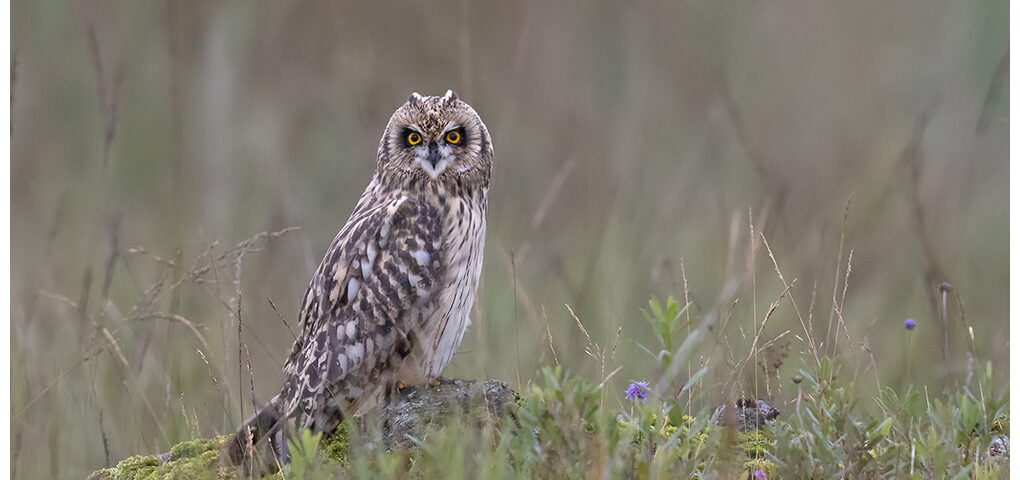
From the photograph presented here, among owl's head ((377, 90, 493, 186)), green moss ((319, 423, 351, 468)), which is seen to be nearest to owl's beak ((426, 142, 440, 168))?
owl's head ((377, 90, 493, 186))

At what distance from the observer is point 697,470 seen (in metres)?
2.95

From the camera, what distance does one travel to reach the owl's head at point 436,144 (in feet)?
12.0

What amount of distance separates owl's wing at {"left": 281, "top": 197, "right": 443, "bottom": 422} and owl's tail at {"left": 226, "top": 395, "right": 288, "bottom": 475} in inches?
6.2

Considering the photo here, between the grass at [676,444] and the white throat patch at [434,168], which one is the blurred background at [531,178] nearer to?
the white throat patch at [434,168]

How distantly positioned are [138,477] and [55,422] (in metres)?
0.56

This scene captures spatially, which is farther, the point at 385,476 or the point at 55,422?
the point at 55,422

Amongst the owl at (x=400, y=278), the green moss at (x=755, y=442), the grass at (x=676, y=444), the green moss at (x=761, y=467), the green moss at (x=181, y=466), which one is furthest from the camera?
the owl at (x=400, y=278)

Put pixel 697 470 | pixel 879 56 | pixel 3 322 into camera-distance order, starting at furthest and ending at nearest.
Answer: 1. pixel 879 56
2. pixel 3 322
3. pixel 697 470

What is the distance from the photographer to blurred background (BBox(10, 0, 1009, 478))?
395 cm

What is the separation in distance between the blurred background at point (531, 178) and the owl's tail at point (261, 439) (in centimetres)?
→ 17

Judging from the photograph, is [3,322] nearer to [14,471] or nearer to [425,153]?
[14,471]

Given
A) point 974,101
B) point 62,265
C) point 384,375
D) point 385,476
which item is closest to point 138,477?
point 384,375

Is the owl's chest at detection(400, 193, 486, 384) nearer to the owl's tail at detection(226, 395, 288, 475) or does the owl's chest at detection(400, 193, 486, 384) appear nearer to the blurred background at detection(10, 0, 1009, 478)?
the blurred background at detection(10, 0, 1009, 478)

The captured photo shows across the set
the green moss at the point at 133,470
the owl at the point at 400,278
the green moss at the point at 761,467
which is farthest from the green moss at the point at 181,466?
the green moss at the point at 761,467
